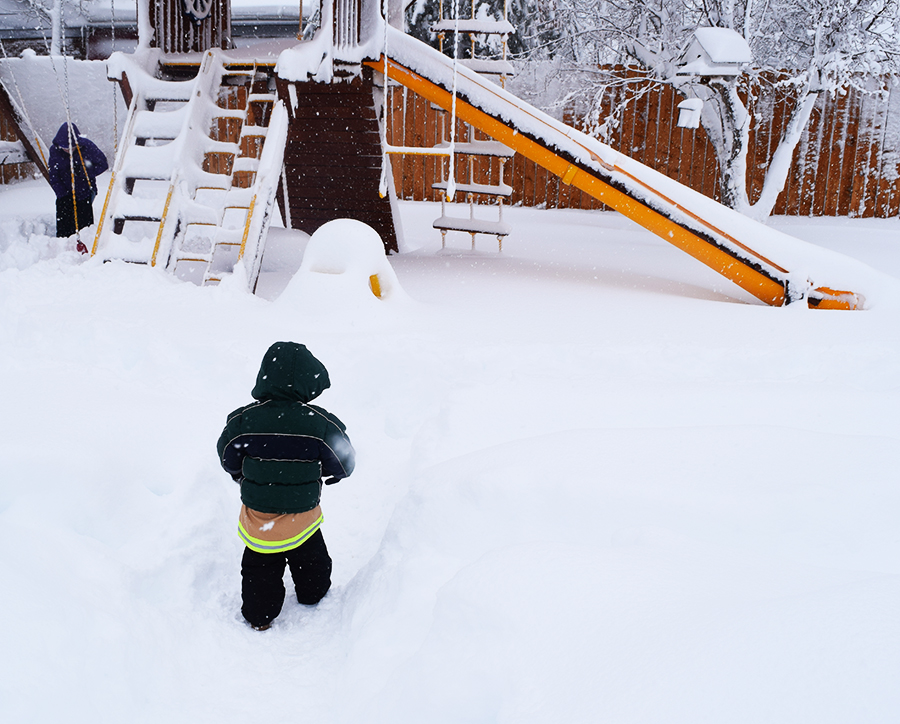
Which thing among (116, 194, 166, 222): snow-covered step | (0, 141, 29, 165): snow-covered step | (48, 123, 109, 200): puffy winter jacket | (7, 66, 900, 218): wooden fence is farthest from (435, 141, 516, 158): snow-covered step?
(0, 141, 29, 165): snow-covered step

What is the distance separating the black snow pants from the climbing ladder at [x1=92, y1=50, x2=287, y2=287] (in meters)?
3.35

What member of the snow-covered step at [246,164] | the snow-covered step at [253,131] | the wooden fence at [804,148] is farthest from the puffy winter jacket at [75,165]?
the wooden fence at [804,148]

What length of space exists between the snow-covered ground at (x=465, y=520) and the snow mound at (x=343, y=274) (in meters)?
0.05

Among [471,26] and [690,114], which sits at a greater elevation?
[471,26]

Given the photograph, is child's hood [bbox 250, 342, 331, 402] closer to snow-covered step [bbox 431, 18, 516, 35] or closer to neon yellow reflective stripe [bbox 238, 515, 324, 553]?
neon yellow reflective stripe [bbox 238, 515, 324, 553]

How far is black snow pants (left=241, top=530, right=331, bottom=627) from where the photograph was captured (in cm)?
284

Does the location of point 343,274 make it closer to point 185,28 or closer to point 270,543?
point 270,543

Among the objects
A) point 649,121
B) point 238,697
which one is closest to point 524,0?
point 649,121

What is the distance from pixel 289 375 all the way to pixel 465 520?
0.83 meters

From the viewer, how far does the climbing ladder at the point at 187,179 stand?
5957 millimetres

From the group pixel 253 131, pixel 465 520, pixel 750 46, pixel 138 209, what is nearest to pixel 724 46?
pixel 750 46

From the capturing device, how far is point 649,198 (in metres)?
6.42

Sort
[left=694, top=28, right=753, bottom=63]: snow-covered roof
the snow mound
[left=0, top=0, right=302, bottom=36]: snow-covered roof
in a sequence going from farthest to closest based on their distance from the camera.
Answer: [left=0, top=0, right=302, bottom=36]: snow-covered roof
[left=694, top=28, right=753, bottom=63]: snow-covered roof
the snow mound

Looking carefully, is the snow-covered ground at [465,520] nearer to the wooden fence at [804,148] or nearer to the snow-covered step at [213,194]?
the snow-covered step at [213,194]
